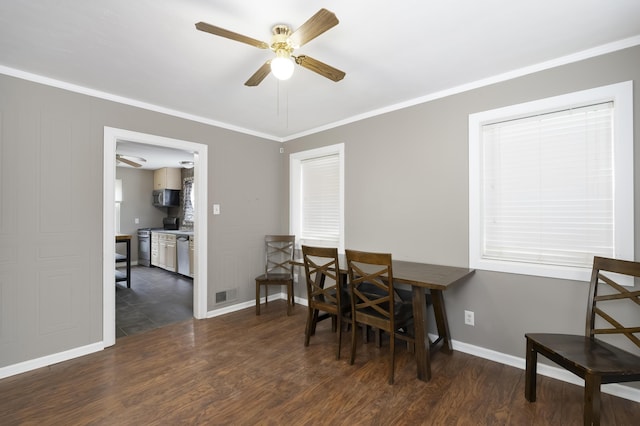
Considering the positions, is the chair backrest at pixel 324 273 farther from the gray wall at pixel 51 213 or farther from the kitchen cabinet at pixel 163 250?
the kitchen cabinet at pixel 163 250

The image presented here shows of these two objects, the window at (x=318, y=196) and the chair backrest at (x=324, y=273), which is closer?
the chair backrest at (x=324, y=273)

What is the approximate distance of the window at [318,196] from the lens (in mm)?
3730

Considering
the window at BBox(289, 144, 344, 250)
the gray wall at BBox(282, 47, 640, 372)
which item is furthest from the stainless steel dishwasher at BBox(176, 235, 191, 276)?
the gray wall at BBox(282, 47, 640, 372)

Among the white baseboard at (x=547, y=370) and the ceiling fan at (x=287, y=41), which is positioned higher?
the ceiling fan at (x=287, y=41)

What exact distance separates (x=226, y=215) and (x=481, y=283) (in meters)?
3.00

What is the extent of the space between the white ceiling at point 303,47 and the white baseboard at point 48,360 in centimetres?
238

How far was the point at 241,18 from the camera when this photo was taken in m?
1.70

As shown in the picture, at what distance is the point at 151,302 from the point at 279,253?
6.48 feet

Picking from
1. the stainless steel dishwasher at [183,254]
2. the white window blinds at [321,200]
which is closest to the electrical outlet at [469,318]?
the white window blinds at [321,200]

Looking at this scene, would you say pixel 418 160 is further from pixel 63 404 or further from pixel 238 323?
pixel 63 404

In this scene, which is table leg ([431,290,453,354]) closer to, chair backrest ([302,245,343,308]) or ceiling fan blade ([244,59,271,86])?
chair backrest ([302,245,343,308])

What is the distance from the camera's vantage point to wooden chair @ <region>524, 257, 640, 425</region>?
1.49 meters

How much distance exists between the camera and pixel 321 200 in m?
3.98

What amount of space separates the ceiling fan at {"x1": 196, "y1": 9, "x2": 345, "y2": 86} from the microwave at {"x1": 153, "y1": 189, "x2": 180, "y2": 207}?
222 inches
